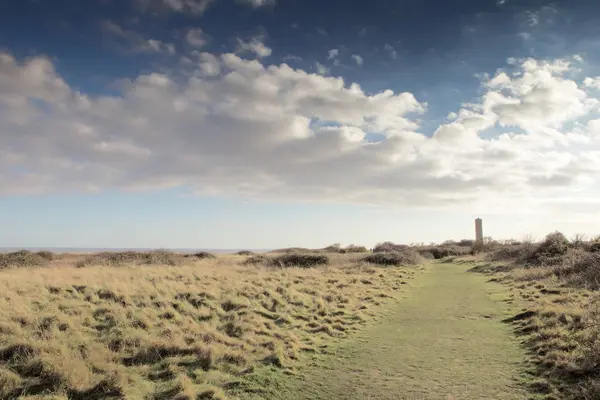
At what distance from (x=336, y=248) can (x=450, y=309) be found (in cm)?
5602

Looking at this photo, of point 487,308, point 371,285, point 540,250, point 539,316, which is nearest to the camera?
point 539,316

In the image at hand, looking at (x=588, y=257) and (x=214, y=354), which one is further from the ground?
(x=588, y=257)

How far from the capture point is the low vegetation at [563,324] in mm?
8062

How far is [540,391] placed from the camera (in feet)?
25.9

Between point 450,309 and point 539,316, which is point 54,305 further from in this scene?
point 539,316

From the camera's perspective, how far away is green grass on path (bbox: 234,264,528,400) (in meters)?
8.14

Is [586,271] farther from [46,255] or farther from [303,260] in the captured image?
[46,255]

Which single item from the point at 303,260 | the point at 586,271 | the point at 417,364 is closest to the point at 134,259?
the point at 303,260

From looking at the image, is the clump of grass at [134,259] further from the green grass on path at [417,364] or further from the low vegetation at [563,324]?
the low vegetation at [563,324]

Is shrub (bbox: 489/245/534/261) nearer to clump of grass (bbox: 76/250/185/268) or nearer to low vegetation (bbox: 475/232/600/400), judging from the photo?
low vegetation (bbox: 475/232/600/400)

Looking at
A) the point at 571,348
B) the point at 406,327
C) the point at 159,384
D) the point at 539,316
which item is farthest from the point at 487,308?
the point at 159,384

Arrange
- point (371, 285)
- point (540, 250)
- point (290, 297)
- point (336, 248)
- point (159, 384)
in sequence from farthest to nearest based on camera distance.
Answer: point (336, 248) → point (540, 250) → point (371, 285) → point (290, 297) → point (159, 384)

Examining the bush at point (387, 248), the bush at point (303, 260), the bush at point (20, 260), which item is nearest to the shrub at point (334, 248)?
the bush at point (387, 248)

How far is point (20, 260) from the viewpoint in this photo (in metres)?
33.9
